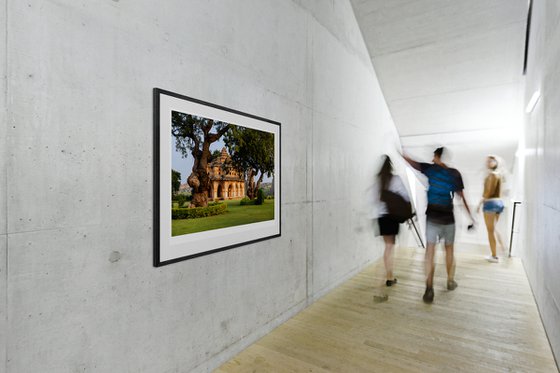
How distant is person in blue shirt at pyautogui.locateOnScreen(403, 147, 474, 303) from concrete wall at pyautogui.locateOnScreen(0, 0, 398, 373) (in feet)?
5.95

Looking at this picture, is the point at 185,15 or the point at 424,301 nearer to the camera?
the point at 185,15

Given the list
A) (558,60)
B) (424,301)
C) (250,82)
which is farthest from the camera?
(424,301)

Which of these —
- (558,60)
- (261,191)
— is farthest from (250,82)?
(558,60)

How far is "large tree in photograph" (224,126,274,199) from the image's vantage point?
107 inches

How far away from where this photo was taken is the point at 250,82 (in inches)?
113

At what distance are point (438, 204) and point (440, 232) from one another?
35cm

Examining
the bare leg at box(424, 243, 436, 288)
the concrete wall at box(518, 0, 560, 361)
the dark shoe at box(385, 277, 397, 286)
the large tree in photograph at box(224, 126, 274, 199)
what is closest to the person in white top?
the bare leg at box(424, 243, 436, 288)

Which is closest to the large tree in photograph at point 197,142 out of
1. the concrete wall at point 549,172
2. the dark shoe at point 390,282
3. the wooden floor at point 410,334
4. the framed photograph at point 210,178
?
the framed photograph at point 210,178

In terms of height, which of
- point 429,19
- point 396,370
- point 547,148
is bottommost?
point 396,370

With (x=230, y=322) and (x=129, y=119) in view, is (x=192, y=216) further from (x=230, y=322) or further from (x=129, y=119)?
(x=230, y=322)

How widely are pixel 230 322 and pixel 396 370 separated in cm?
134

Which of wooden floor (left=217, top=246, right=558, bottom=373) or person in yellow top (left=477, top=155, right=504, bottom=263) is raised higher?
person in yellow top (left=477, top=155, right=504, bottom=263)

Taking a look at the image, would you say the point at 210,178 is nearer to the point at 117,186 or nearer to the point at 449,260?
the point at 117,186

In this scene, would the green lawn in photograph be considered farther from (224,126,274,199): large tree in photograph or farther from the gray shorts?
the gray shorts
